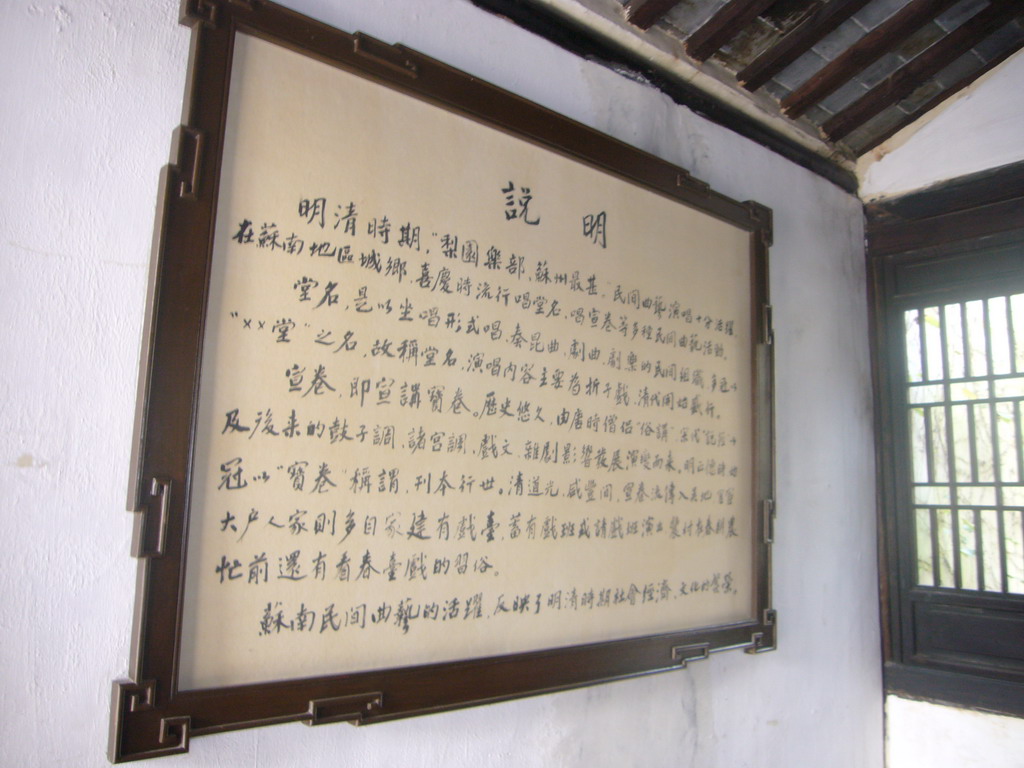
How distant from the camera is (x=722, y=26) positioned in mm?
1881

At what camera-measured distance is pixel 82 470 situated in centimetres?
107

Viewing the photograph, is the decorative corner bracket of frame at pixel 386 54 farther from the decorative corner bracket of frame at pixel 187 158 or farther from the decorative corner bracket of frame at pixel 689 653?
the decorative corner bracket of frame at pixel 689 653

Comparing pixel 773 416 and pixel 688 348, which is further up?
pixel 688 348

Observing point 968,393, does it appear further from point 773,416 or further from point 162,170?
point 162,170

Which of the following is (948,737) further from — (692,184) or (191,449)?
(191,449)

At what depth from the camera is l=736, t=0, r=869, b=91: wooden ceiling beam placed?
6.19ft

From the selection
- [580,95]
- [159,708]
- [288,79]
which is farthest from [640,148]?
[159,708]

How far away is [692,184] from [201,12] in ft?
3.84

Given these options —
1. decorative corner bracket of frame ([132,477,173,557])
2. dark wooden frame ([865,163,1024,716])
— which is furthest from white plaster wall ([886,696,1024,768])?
decorative corner bracket of frame ([132,477,173,557])

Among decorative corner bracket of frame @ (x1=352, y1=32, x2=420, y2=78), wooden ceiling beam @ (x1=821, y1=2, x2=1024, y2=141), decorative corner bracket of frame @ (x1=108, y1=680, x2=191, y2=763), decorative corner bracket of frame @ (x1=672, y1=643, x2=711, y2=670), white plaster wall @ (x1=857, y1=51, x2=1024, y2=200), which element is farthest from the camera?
white plaster wall @ (x1=857, y1=51, x2=1024, y2=200)

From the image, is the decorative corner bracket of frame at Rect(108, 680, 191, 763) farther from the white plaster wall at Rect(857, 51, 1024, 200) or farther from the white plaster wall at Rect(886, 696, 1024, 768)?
the white plaster wall at Rect(857, 51, 1024, 200)

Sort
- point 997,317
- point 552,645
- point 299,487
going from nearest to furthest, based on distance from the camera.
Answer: point 299,487
point 552,645
point 997,317

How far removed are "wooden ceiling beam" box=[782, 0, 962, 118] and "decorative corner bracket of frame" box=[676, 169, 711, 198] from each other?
528 mm

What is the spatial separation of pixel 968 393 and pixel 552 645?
155 cm
